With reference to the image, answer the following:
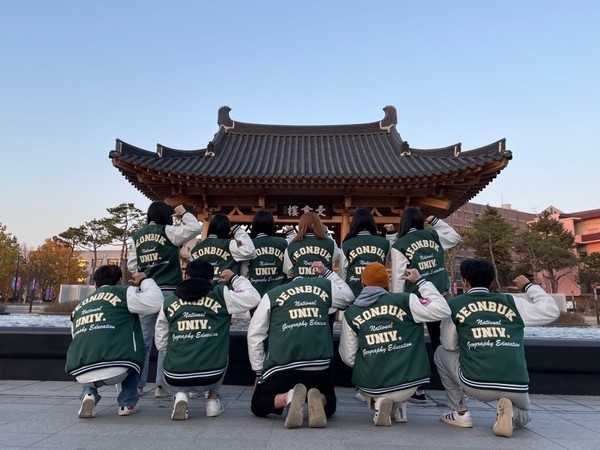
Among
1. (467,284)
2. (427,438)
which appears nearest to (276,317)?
(427,438)

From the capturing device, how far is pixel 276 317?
3.62m

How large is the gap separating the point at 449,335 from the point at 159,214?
332 cm

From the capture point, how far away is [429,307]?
11.3ft

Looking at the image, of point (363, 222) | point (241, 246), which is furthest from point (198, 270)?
point (363, 222)

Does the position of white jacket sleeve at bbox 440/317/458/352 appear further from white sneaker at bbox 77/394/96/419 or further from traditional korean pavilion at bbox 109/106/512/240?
traditional korean pavilion at bbox 109/106/512/240

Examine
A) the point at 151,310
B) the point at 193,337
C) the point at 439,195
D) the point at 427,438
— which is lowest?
the point at 427,438

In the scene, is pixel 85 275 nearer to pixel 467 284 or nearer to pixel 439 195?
pixel 439 195

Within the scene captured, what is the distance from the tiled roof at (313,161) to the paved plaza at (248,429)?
6.23m

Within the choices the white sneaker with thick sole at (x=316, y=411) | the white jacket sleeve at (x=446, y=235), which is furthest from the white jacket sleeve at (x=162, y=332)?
the white jacket sleeve at (x=446, y=235)

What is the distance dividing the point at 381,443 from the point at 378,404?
20.0 inches

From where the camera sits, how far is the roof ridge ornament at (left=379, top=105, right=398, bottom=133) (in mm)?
14281

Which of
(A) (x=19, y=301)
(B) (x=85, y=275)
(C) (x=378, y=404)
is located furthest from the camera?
(B) (x=85, y=275)

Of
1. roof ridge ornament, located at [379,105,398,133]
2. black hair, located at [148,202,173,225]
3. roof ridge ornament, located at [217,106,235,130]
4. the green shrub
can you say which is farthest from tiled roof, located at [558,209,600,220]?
black hair, located at [148,202,173,225]

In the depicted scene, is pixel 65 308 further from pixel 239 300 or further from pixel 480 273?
pixel 480 273
